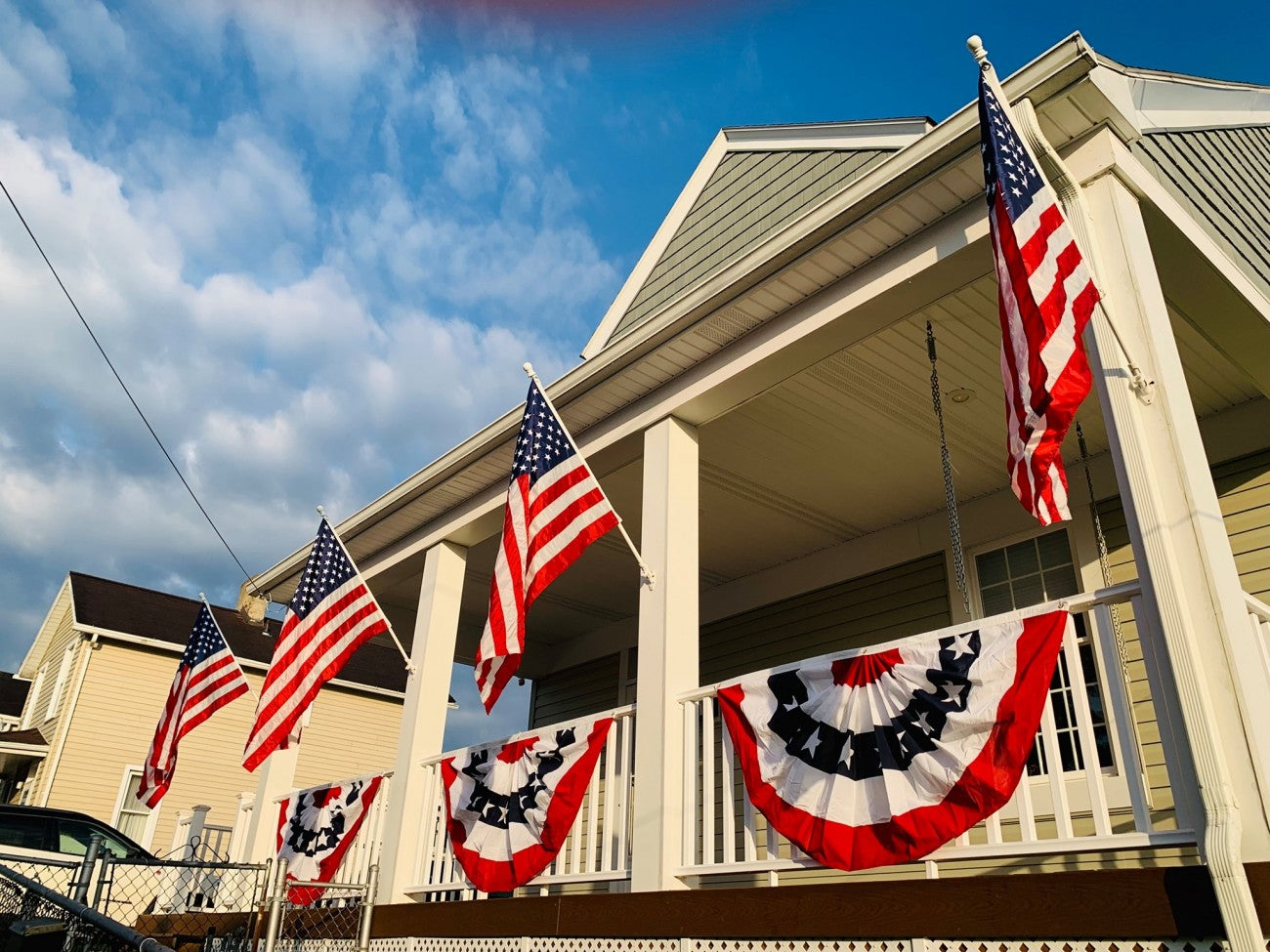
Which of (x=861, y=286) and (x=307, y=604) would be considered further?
(x=307, y=604)

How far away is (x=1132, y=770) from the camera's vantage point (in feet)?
11.1

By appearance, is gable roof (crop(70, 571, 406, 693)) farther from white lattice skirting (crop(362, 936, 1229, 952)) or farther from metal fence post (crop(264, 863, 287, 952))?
metal fence post (crop(264, 863, 287, 952))

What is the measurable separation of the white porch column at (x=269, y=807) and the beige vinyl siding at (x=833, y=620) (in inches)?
168

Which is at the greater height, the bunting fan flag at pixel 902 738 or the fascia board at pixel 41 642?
the fascia board at pixel 41 642

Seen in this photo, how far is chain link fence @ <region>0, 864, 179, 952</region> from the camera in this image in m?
3.20

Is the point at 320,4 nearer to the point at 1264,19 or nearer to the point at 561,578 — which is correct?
the point at 561,578

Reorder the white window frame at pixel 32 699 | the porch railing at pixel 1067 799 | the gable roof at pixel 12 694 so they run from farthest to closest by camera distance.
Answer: the gable roof at pixel 12 694 → the white window frame at pixel 32 699 → the porch railing at pixel 1067 799

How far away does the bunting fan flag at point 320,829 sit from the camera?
7816 mm

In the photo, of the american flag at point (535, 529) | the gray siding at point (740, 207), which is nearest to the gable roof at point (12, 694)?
the gray siding at point (740, 207)

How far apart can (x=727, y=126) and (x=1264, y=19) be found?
16.4 ft

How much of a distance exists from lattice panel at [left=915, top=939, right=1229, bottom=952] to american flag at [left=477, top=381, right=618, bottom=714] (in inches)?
108

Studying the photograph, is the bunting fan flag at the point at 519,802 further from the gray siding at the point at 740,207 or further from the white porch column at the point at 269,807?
the gray siding at the point at 740,207

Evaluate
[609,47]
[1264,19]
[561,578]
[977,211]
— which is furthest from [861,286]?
[609,47]

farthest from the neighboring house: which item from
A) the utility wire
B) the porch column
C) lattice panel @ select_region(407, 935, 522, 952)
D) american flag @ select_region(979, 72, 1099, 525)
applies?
the porch column
